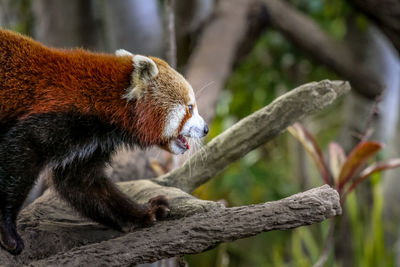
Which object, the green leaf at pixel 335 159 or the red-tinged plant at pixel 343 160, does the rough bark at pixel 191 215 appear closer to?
the red-tinged plant at pixel 343 160

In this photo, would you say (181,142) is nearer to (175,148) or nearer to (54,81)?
(175,148)

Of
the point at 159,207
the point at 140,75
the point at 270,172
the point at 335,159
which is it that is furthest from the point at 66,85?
the point at 270,172

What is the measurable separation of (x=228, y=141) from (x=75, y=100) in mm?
658

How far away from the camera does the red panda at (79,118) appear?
1511mm

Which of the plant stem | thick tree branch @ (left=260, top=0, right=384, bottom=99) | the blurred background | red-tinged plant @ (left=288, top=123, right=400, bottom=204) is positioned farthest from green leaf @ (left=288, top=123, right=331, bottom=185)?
thick tree branch @ (left=260, top=0, right=384, bottom=99)

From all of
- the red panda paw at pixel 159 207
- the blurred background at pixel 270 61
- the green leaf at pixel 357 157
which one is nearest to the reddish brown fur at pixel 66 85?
the red panda paw at pixel 159 207

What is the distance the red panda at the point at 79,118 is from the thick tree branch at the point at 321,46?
6.84 ft

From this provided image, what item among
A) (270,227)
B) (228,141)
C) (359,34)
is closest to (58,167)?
(228,141)

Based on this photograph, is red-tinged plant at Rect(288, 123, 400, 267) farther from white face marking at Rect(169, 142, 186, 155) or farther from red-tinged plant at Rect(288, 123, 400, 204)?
white face marking at Rect(169, 142, 186, 155)

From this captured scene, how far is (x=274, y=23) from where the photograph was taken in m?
3.59

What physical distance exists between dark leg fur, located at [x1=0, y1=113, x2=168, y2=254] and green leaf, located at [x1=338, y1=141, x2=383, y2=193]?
0.81 m

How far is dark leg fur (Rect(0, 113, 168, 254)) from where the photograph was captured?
1496mm

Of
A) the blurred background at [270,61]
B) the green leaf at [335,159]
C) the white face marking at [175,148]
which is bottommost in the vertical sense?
the white face marking at [175,148]

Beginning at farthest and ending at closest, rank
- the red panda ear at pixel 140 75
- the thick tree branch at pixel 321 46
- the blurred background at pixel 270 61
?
the thick tree branch at pixel 321 46
the blurred background at pixel 270 61
the red panda ear at pixel 140 75
